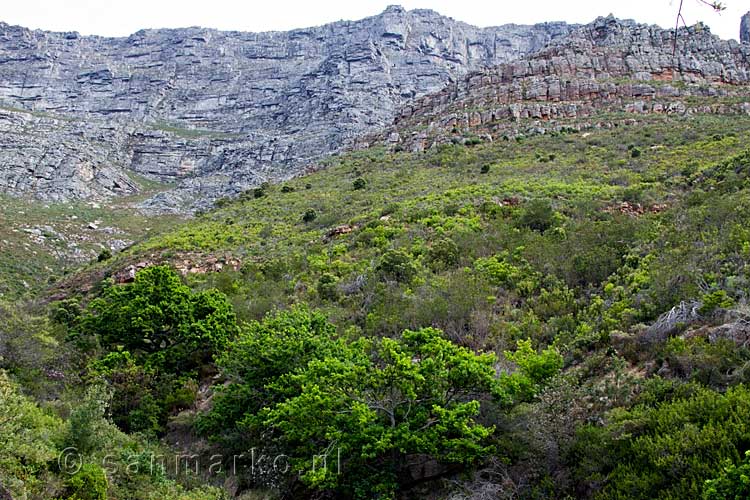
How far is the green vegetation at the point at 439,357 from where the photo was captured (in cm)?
814

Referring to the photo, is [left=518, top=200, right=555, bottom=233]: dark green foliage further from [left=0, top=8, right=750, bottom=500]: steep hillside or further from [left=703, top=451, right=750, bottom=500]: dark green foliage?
[left=703, top=451, right=750, bottom=500]: dark green foliage

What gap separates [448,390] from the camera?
997 centimetres

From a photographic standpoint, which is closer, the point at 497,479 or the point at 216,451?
the point at 497,479

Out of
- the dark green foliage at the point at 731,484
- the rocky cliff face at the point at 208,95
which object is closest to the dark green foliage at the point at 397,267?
the dark green foliage at the point at 731,484

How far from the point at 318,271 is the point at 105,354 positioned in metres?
8.36

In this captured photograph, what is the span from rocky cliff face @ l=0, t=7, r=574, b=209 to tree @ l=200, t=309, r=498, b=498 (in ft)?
171

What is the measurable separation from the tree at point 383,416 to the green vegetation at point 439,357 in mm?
43

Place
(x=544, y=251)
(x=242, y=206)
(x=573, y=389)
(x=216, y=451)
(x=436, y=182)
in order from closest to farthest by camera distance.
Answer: (x=573, y=389), (x=216, y=451), (x=544, y=251), (x=436, y=182), (x=242, y=206)

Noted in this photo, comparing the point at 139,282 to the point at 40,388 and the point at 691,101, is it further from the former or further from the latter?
the point at 691,101

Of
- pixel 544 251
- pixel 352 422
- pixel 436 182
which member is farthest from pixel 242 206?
pixel 352 422

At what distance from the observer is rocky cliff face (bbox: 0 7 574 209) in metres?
66.4

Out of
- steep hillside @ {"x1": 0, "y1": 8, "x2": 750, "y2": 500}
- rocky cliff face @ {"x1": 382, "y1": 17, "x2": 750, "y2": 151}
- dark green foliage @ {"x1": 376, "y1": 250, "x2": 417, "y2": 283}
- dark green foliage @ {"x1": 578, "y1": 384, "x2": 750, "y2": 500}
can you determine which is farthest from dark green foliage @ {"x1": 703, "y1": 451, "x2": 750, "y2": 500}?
rocky cliff face @ {"x1": 382, "y1": 17, "x2": 750, "y2": 151}

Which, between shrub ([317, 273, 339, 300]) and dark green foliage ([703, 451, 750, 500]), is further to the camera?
shrub ([317, 273, 339, 300])

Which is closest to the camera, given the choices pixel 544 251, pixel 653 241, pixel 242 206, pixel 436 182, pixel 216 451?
pixel 216 451
